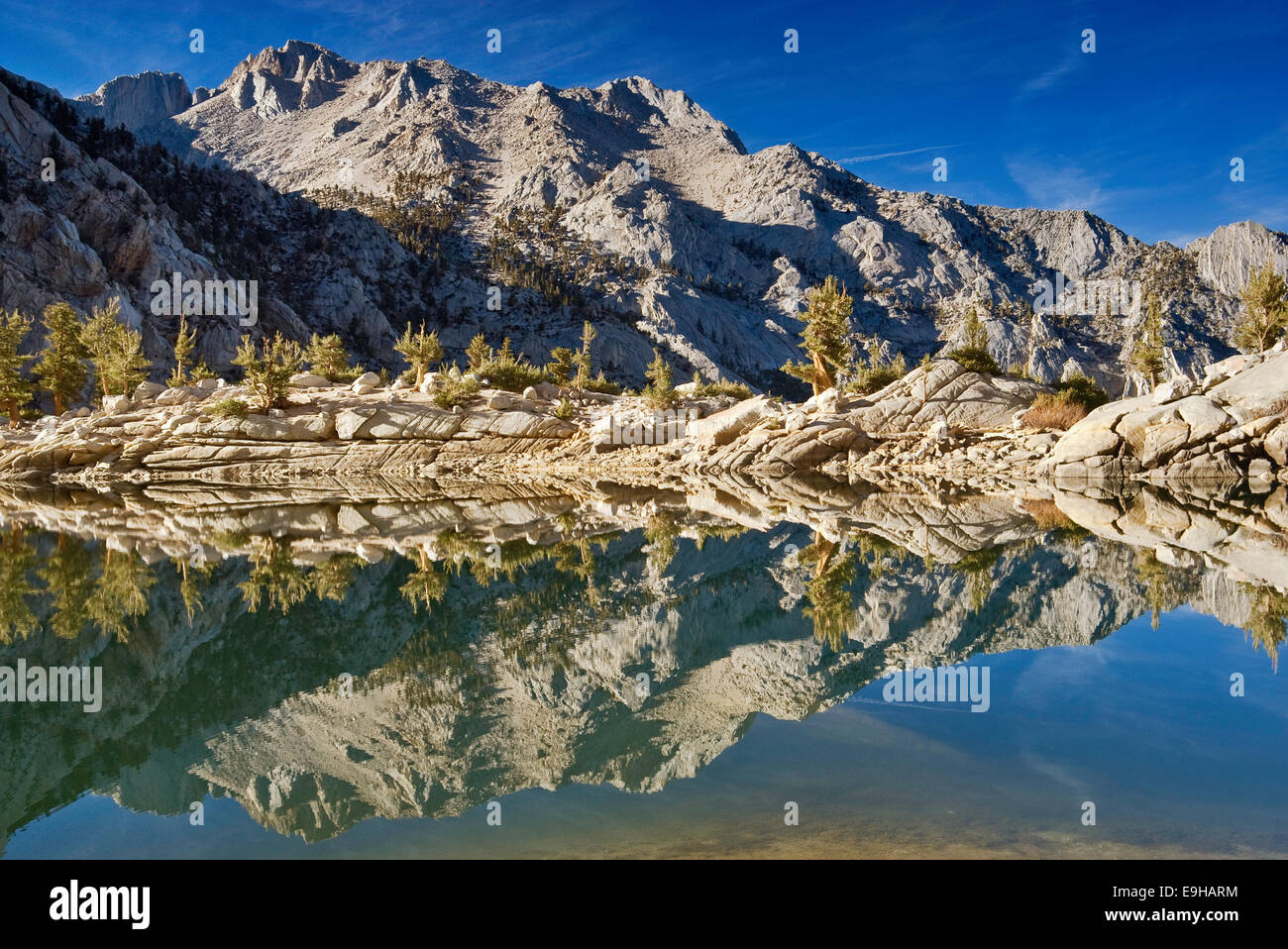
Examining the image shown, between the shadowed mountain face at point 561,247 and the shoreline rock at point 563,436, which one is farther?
the shadowed mountain face at point 561,247

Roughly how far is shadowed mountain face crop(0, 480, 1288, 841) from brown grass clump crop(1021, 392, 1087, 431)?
16447 mm

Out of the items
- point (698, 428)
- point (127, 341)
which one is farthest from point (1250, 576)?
point (127, 341)

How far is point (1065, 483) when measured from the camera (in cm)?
2925

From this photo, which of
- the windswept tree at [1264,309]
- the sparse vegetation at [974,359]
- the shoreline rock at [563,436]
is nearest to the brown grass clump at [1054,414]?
the shoreline rock at [563,436]

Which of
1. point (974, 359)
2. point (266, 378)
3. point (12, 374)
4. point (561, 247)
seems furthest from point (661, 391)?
point (561, 247)

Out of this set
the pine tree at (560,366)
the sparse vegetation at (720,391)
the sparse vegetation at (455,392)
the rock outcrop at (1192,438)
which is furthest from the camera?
the pine tree at (560,366)

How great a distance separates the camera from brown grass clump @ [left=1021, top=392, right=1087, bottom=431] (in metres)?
36.5

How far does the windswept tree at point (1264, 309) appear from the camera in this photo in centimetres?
3831

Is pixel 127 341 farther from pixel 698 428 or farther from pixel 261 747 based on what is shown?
pixel 261 747

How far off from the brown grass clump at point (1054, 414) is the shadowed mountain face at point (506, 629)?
54.0ft

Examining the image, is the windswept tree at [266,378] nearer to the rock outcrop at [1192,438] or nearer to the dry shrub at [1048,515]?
the dry shrub at [1048,515]

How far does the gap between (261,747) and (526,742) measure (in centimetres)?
225

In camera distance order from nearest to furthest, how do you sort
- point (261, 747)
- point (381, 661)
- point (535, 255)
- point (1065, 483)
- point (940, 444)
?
point (261, 747) → point (381, 661) → point (1065, 483) → point (940, 444) → point (535, 255)
